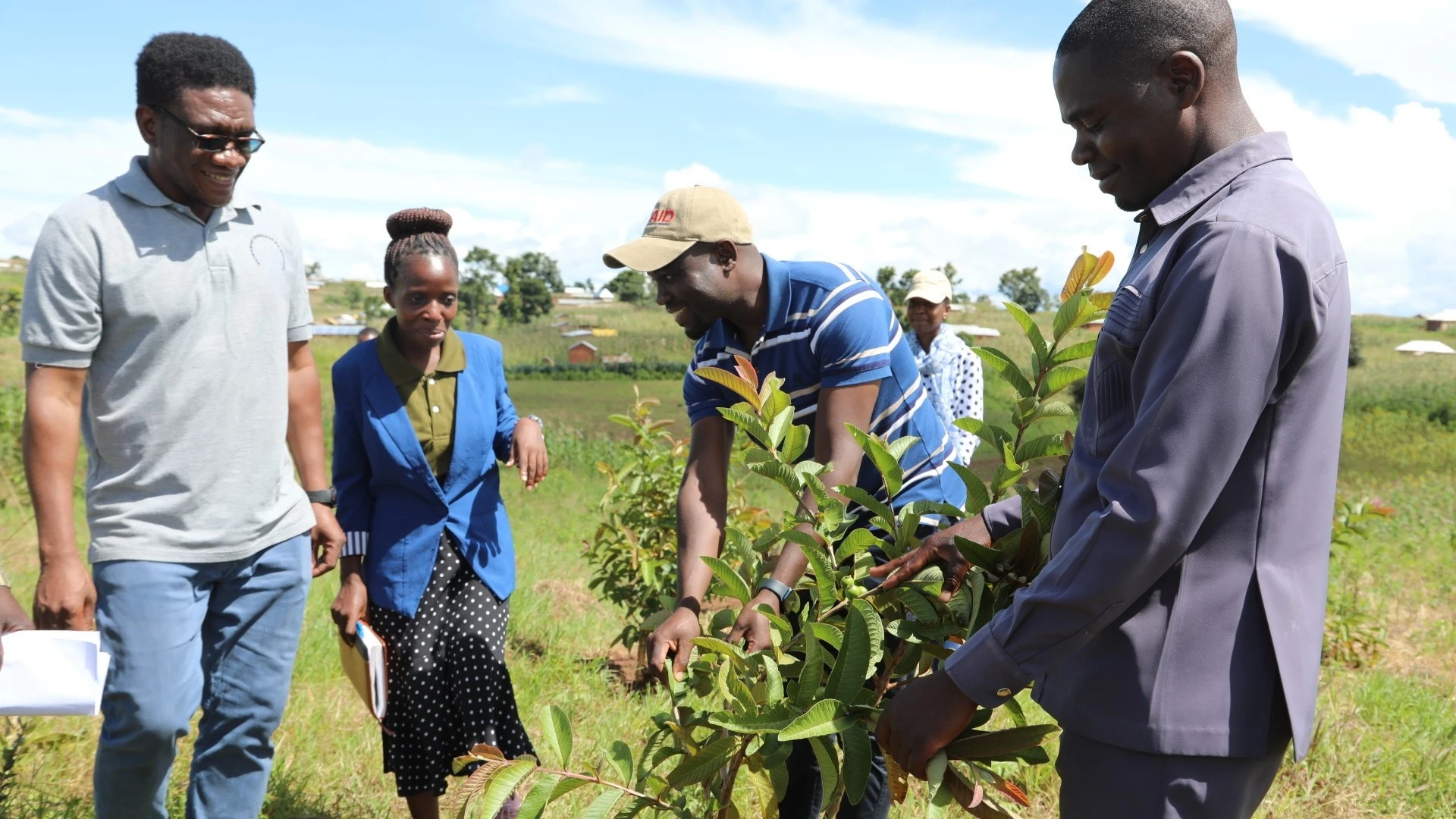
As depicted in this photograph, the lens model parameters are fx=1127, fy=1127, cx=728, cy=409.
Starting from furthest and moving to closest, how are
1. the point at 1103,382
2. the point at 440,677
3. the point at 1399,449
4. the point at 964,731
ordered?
the point at 1399,449 < the point at 440,677 < the point at 964,731 < the point at 1103,382

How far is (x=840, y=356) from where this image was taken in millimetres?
2295

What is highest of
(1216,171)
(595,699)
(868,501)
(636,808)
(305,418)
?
(1216,171)

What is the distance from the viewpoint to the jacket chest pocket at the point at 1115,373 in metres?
1.28

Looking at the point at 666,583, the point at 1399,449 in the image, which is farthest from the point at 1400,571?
the point at 1399,449

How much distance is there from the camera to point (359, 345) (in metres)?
3.03

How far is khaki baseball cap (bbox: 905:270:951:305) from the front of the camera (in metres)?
5.48

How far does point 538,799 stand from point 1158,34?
125 cm

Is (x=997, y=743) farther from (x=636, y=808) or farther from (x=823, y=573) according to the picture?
(x=636, y=808)

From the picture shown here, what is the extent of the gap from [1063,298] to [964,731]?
0.68 metres

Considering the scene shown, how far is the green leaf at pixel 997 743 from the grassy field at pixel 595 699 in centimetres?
162

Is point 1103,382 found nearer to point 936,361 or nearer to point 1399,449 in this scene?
point 936,361

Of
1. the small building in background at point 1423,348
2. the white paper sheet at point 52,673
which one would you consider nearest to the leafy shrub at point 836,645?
the white paper sheet at point 52,673

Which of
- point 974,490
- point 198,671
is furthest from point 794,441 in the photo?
point 198,671

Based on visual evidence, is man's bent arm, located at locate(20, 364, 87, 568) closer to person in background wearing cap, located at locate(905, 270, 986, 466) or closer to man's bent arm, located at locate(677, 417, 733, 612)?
man's bent arm, located at locate(677, 417, 733, 612)
